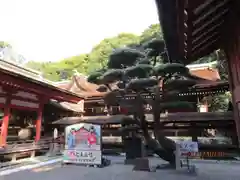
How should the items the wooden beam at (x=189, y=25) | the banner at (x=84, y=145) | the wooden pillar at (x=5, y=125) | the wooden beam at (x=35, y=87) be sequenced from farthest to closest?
the wooden pillar at (x=5, y=125), the wooden beam at (x=35, y=87), the banner at (x=84, y=145), the wooden beam at (x=189, y=25)

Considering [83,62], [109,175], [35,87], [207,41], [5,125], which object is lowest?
[109,175]

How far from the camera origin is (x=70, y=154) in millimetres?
9352

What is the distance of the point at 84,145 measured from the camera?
30.0 ft

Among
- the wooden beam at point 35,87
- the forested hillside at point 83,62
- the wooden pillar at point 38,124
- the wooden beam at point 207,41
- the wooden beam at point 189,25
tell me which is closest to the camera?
the wooden beam at point 189,25

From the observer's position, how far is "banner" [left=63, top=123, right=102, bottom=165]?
8945 mm

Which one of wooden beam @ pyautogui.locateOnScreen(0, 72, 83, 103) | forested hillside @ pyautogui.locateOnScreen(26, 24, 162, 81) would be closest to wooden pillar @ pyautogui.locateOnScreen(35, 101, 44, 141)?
wooden beam @ pyautogui.locateOnScreen(0, 72, 83, 103)

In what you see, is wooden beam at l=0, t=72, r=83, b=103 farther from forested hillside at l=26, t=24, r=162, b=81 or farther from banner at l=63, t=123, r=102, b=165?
forested hillside at l=26, t=24, r=162, b=81

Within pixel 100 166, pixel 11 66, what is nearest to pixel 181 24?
pixel 100 166

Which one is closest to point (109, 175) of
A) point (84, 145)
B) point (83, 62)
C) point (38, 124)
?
point (84, 145)

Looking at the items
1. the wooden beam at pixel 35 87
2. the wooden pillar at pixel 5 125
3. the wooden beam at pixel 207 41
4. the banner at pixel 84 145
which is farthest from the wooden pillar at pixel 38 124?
the wooden beam at pixel 207 41

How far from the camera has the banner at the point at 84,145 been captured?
352 inches

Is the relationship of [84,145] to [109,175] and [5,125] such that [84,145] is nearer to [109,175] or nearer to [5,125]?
[109,175]

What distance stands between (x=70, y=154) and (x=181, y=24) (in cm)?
803

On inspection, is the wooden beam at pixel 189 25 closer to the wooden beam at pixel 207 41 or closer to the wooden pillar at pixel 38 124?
the wooden beam at pixel 207 41
